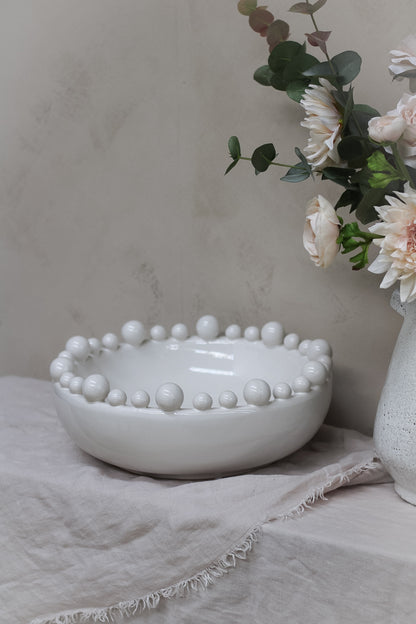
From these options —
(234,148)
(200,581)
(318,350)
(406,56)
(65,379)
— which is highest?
(406,56)

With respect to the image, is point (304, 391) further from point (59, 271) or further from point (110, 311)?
point (59, 271)

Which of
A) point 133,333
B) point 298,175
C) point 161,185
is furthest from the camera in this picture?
point 161,185

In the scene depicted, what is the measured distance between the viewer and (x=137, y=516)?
0.86 meters

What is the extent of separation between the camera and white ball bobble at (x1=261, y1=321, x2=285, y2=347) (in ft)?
3.70

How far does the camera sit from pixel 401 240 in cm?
75

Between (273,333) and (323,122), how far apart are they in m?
0.38

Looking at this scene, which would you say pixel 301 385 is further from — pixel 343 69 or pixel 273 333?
pixel 343 69

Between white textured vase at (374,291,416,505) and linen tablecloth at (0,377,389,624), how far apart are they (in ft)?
0.23

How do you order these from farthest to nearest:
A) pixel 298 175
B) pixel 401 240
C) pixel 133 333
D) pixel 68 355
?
pixel 133 333 < pixel 68 355 < pixel 298 175 < pixel 401 240

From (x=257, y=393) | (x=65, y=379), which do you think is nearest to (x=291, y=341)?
(x=257, y=393)

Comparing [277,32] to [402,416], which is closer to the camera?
[402,416]

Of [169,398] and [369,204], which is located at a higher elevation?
[369,204]

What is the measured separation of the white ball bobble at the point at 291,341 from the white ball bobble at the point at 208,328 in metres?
0.13

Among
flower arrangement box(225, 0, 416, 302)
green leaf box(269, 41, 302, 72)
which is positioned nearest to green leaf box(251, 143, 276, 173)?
flower arrangement box(225, 0, 416, 302)
